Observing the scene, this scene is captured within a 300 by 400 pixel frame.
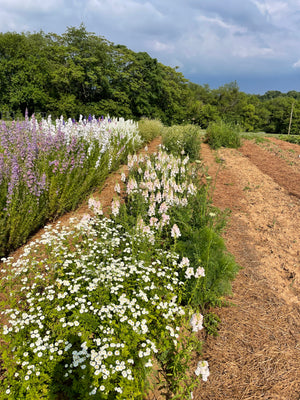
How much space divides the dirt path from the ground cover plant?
3279 millimetres

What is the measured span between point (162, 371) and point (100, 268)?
1.23 m

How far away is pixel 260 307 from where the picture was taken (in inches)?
127

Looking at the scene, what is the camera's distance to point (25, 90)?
3011cm

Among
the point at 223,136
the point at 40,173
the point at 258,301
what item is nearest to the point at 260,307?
the point at 258,301

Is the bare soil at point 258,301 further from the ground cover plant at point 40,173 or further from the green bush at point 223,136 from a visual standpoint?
the green bush at point 223,136

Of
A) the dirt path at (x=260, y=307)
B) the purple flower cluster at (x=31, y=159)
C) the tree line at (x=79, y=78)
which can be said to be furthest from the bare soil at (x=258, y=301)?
the tree line at (x=79, y=78)

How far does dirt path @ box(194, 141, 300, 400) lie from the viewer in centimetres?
239

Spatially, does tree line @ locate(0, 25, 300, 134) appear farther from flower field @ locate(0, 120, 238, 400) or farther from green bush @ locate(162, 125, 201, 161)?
flower field @ locate(0, 120, 238, 400)

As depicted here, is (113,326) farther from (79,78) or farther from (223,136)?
(79,78)

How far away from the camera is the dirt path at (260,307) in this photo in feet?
7.83

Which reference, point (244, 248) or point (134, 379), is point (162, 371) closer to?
point (134, 379)

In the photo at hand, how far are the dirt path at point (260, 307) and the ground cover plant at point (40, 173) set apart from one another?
3.28 meters

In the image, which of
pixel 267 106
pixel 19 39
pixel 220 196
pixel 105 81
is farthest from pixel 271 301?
pixel 267 106

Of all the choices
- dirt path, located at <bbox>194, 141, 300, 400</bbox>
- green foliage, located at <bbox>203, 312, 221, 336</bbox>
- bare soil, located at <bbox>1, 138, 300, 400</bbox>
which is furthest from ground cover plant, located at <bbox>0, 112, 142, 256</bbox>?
dirt path, located at <bbox>194, 141, 300, 400</bbox>
